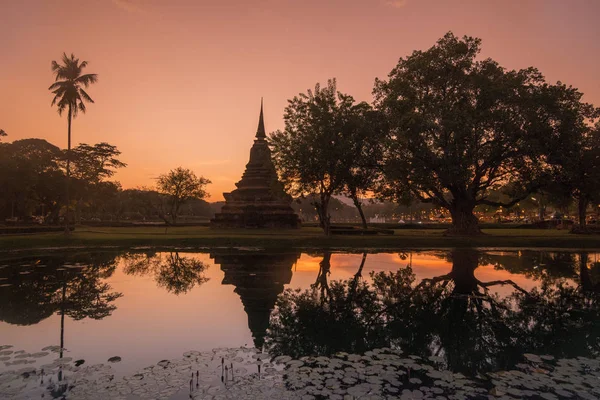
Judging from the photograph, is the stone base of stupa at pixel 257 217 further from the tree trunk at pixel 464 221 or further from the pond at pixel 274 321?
the pond at pixel 274 321

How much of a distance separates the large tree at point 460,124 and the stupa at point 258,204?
16.7 metres

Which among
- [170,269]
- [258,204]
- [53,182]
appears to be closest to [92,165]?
[53,182]

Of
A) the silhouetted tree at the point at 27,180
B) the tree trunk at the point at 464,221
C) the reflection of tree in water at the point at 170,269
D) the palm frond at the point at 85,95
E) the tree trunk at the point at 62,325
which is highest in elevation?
the palm frond at the point at 85,95

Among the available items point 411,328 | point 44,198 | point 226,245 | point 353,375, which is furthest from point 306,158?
point 44,198

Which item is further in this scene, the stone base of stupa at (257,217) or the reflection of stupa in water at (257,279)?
the stone base of stupa at (257,217)

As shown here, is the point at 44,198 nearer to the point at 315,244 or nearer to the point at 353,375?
the point at 315,244

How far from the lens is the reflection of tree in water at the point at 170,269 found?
1756 centimetres

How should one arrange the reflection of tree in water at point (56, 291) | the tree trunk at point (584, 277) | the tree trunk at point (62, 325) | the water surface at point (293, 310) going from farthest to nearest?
1. the tree trunk at point (584, 277)
2. the reflection of tree in water at point (56, 291)
3. the water surface at point (293, 310)
4. the tree trunk at point (62, 325)

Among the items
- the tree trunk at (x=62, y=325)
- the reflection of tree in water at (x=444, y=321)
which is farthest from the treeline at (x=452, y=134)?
the tree trunk at (x=62, y=325)

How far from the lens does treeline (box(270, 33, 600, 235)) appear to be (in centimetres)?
3734

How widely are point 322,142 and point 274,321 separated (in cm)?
3186

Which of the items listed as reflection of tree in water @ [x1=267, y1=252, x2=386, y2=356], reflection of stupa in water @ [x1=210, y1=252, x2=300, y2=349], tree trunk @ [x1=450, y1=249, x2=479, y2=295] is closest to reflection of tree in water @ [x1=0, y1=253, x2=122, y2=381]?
reflection of stupa in water @ [x1=210, y1=252, x2=300, y2=349]

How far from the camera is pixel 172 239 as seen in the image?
116 feet

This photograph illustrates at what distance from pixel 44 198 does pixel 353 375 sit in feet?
226
